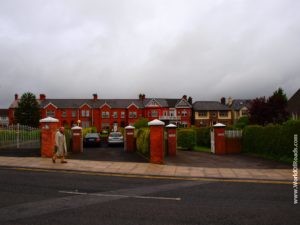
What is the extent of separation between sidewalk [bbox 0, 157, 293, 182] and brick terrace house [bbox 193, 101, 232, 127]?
73217 mm

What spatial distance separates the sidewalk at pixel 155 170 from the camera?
14.8m

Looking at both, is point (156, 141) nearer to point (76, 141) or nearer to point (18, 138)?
point (18, 138)

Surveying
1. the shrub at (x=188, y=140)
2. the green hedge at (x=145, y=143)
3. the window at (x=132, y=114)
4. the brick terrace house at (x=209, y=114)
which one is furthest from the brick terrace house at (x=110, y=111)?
the green hedge at (x=145, y=143)

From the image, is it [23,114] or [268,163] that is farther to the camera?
[23,114]

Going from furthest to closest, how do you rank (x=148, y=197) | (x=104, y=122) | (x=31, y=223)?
(x=104, y=122) < (x=148, y=197) < (x=31, y=223)

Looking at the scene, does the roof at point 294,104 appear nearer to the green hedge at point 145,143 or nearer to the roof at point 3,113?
the green hedge at point 145,143

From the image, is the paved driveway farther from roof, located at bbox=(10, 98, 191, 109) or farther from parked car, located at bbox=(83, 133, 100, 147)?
roof, located at bbox=(10, 98, 191, 109)

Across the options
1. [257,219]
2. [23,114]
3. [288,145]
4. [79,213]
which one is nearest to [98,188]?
[79,213]

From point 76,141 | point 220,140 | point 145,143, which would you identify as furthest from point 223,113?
point 145,143

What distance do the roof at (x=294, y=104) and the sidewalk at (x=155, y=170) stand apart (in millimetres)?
40391

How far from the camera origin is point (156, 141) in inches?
734

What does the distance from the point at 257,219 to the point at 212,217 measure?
0.92 m

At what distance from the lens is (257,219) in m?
7.99

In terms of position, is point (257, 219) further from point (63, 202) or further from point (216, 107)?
point (216, 107)
